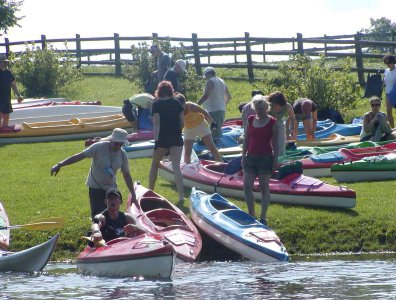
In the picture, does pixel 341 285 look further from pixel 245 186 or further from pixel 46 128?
pixel 46 128

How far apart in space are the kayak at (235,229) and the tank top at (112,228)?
1577mm

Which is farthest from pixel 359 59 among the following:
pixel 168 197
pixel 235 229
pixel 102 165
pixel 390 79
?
pixel 102 165

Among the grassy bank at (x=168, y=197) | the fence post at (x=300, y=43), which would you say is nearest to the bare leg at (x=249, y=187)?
the grassy bank at (x=168, y=197)

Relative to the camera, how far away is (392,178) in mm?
19281

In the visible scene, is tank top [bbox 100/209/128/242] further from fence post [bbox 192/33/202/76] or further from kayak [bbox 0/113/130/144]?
fence post [bbox 192/33/202/76]

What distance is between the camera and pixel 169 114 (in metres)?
17.4

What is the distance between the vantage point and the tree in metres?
38.4

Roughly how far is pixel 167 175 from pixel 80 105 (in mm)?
9719

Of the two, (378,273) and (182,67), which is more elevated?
(182,67)

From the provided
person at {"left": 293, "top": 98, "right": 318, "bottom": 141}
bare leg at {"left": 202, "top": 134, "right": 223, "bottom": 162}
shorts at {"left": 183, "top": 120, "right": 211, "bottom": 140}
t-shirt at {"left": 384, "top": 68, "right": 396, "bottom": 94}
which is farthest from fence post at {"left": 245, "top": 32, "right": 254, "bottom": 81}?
shorts at {"left": 183, "top": 120, "right": 211, "bottom": 140}

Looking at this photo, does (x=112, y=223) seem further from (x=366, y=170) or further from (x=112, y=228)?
(x=366, y=170)

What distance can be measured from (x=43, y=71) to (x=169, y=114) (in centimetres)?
1787

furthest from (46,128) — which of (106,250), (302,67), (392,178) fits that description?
(106,250)

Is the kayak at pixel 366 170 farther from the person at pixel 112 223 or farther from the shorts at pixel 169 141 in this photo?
the person at pixel 112 223
